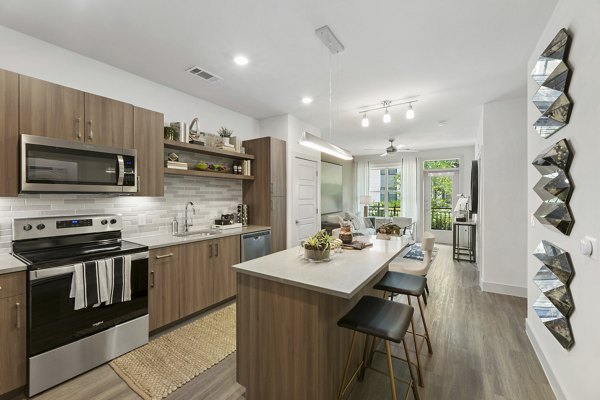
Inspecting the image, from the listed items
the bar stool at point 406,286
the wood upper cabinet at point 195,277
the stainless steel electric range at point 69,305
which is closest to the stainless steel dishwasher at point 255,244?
the wood upper cabinet at point 195,277

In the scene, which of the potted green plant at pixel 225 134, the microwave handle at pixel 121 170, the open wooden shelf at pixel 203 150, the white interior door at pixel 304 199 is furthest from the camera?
the white interior door at pixel 304 199

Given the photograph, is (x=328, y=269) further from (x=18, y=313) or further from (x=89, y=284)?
(x=18, y=313)

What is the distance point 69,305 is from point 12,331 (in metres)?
0.31

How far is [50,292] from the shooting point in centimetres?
190

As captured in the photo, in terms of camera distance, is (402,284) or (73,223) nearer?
(402,284)

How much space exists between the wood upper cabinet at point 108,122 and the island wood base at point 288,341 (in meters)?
1.91

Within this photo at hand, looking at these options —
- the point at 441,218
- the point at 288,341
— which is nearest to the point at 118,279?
the point at 288,341

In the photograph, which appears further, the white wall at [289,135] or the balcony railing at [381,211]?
the balcony railing at [381,211]

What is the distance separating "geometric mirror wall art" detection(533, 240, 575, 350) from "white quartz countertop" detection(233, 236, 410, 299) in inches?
41.6

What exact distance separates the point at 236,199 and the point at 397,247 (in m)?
2.72

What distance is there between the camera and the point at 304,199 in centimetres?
481

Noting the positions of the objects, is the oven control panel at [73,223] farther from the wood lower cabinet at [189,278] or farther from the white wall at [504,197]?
the white wall at [504,197]

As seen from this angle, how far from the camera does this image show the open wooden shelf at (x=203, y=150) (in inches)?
121

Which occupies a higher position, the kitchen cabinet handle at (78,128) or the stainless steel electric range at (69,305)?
the kitchen cabinet handle at (78,128)
